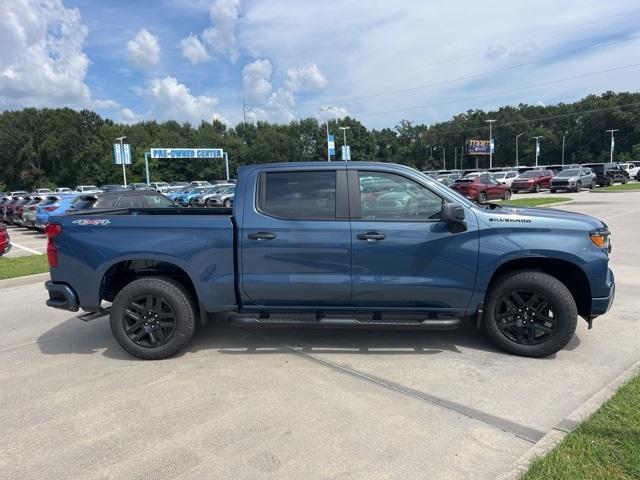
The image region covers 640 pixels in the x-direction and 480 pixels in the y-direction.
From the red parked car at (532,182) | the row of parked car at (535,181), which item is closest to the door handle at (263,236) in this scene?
the row of parked car at (535,181)

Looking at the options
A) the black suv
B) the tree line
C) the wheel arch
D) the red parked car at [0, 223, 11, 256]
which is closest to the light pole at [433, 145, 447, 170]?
the tree line

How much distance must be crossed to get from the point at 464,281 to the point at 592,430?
170 centimetres

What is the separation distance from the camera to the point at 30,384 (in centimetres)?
440

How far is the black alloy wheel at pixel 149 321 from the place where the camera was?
16.0 ft

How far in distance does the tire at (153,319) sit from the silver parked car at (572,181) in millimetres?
33181

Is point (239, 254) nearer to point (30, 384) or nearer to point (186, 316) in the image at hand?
point (186, 316)

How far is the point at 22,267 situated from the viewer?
10414 millimetres

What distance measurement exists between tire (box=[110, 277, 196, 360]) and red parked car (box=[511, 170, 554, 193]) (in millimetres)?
35039

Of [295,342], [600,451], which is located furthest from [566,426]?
[295,342]

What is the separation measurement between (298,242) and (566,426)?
2.60 m

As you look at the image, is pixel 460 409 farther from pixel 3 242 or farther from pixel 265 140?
pixel 265 140

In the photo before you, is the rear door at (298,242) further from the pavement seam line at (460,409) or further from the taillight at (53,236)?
the taillight at (53,236)

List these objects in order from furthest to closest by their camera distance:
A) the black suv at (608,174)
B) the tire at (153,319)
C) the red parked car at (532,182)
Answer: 1. the black suv at (608,174)
2. the red parked car at (532,182)
3. the tire at (153,319)

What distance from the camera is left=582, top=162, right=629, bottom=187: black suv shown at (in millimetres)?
38656
